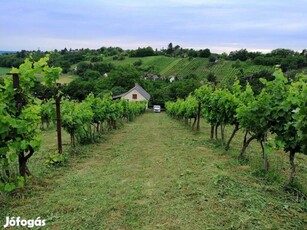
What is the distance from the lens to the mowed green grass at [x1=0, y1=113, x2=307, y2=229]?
15.2ft

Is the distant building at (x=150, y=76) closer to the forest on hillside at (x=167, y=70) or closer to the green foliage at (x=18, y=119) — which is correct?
the forest on hillside at (x=167, y=70)

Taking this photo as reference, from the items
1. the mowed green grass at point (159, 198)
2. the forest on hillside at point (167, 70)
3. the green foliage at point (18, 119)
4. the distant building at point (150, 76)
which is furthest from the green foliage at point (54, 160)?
the distant building at point (150, 76)

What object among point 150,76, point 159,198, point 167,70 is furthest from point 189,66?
point 159,198

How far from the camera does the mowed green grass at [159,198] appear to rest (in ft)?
15.2

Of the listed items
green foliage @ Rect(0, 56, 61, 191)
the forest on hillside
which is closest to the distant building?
the forest on hillside

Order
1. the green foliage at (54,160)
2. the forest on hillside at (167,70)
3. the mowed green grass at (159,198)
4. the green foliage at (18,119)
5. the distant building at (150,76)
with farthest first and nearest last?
the distant building at (150,76) < the forest on hillside at (167,70) < the green foliage at (54,160) < the green foliage at (18,119) < the mowed green grass at (159,198)

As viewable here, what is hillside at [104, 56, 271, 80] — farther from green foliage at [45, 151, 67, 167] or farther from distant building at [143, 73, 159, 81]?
green foliage at [45, 151, 67, 167]

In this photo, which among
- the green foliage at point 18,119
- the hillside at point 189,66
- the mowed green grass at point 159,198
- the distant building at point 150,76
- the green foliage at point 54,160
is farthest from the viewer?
the distant building at point 150,76

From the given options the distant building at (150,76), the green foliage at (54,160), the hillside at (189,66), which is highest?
the hillside at (189,66)

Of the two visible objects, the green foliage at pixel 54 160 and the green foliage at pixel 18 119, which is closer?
the green foliage at pixel 18 119

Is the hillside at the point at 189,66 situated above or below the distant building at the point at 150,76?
above

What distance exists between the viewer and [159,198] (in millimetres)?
5555

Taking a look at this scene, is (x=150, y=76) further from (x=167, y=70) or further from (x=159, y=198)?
(x=159, y=198)

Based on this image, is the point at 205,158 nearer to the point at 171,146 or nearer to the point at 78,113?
the point at 171,146
